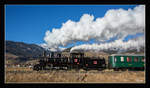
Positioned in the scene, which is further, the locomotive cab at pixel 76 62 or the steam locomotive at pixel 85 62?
the locomotive cab at pixel 76 62

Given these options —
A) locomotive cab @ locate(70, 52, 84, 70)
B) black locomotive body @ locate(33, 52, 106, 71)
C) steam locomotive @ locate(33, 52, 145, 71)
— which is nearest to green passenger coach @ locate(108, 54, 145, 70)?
steam locomotive @ locate(33, 52, 145, 71)

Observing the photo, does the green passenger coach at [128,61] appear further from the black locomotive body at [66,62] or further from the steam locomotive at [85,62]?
the black locomotive body at [66,62]

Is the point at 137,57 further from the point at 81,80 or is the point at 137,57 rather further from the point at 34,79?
the point at 34,79

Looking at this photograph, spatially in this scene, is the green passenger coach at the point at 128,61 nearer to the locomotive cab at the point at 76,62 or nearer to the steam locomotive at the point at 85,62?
the steam locomotive at the point at 85,62

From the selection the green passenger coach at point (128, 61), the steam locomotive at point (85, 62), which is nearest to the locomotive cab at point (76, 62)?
the steam locomotive at point (85, 62)

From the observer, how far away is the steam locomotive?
949 inches

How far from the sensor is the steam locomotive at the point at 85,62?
24.1 m

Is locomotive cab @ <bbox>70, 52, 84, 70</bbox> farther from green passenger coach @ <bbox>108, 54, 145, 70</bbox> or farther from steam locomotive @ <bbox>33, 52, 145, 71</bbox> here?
green passenger coach @ <bbox>108, 54, 145, 70</bbox>

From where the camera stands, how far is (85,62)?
83.6 feet

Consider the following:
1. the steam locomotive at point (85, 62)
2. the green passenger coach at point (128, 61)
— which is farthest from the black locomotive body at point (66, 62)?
the green passenger coach at point (128, 61)

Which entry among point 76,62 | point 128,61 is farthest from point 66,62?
point 128,61

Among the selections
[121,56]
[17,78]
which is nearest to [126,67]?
[121,56]

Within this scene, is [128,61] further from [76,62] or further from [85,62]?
[76,62]
